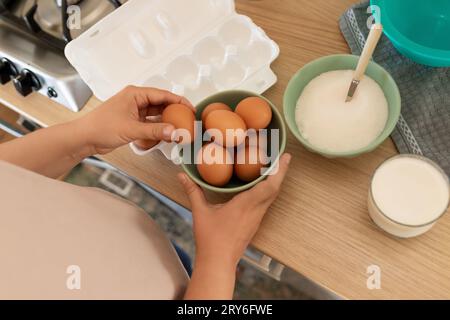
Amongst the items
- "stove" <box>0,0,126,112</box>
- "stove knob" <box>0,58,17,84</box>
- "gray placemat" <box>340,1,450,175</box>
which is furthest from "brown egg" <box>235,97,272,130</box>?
"stove knob" <box>0,58,17,84</box>

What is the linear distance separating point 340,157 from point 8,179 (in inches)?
20.7

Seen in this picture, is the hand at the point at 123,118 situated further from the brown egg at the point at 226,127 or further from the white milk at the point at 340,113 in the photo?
the white milk at the point at 340,113

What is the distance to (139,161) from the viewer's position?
0.88 m

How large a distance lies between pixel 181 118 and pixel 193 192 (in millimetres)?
124

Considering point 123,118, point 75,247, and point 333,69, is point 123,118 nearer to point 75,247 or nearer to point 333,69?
point 75,247

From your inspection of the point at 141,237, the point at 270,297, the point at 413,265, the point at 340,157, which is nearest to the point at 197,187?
the point at 141,237

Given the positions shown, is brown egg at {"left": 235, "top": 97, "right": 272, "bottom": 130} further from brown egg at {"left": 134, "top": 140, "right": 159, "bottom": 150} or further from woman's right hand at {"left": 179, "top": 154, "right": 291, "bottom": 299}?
brown egg at {"left": 134, "top": 140, "right": 159, "bottom": 150}

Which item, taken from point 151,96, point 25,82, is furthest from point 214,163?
point 25,82

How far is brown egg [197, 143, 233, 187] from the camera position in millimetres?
737

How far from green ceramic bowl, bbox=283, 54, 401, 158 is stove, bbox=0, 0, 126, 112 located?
0.41 m

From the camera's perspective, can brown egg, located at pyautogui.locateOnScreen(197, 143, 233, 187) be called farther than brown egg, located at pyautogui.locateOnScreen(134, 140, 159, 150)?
No

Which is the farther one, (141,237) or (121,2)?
(121,2)

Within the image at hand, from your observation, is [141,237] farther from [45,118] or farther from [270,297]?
[270,297]
